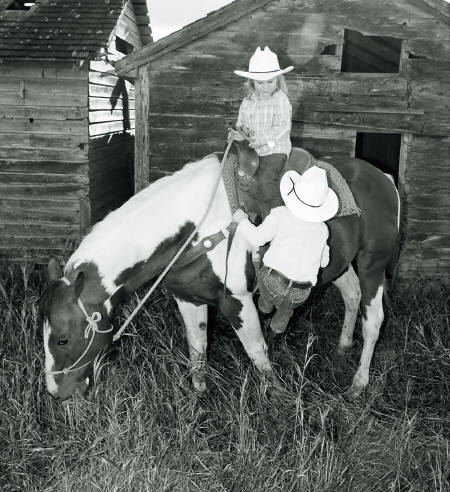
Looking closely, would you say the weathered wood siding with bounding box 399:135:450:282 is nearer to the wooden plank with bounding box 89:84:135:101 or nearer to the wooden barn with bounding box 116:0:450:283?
the wooden barn with bounding box 116:0:450:283

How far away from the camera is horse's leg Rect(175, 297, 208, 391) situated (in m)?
5.26

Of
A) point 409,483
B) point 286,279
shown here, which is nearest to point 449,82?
point 286,279

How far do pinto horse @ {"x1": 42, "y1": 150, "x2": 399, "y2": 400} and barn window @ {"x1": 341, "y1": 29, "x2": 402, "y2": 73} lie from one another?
5.24 m

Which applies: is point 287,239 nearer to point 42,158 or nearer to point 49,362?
point 49,362

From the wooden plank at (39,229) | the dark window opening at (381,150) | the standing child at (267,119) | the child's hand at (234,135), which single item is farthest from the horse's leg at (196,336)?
the dark window opening at (381,150)

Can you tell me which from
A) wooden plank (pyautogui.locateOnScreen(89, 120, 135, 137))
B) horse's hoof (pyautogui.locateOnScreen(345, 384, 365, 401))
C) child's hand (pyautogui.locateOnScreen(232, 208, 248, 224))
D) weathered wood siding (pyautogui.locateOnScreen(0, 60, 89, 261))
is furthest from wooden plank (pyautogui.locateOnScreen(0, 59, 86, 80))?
horse's hoof (pyautogui.locateOnScreen(345, 384, 365, 401))

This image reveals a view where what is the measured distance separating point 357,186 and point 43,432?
3.36 metres

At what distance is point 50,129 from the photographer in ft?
30.3

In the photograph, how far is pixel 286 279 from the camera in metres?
4.73

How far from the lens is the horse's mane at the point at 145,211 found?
432 cm

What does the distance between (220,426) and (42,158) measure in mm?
5927

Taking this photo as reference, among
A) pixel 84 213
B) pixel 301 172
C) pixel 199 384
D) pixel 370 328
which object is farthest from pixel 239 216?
pixel 84 213

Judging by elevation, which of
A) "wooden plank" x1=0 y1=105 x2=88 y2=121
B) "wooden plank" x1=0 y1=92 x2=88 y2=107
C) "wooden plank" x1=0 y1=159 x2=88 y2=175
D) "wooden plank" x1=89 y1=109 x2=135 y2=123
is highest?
"wooden plank" x1=0 y1=92 x2=88 y2=107

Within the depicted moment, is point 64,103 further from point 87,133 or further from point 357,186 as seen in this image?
point 357,186
